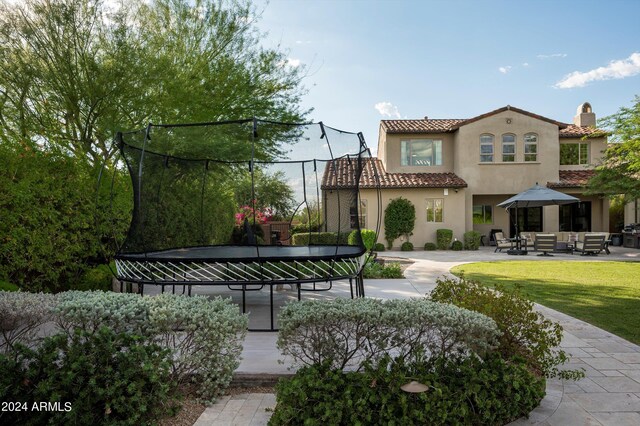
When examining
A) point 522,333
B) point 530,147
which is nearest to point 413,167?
point 530,147

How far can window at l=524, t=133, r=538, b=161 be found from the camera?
67.8 feet

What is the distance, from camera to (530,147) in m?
20.7

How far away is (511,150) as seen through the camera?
20.7 metres

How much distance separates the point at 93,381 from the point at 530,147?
73.0 feet

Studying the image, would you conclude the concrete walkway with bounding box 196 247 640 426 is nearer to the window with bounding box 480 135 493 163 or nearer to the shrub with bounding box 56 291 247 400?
the shrub with bounding box 56 291 247 400

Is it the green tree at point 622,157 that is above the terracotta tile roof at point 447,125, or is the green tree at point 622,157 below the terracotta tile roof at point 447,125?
below

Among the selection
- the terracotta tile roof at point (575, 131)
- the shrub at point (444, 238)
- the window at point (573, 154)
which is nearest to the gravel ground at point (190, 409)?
the shrub at point (444, 238)

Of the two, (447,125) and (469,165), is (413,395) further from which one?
(447,125)

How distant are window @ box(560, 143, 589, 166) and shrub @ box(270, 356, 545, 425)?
74.4ft

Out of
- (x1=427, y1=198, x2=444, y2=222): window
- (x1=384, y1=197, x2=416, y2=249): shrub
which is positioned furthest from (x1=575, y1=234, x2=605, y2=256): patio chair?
(x1=384, y1=197, x2=416, y2=249): shrub

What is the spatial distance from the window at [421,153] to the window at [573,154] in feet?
22.1

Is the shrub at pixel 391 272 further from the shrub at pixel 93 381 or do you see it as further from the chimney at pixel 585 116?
the chimney at pixel 585 116

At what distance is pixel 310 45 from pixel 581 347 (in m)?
11.9

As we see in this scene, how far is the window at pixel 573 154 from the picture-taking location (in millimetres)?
22000
